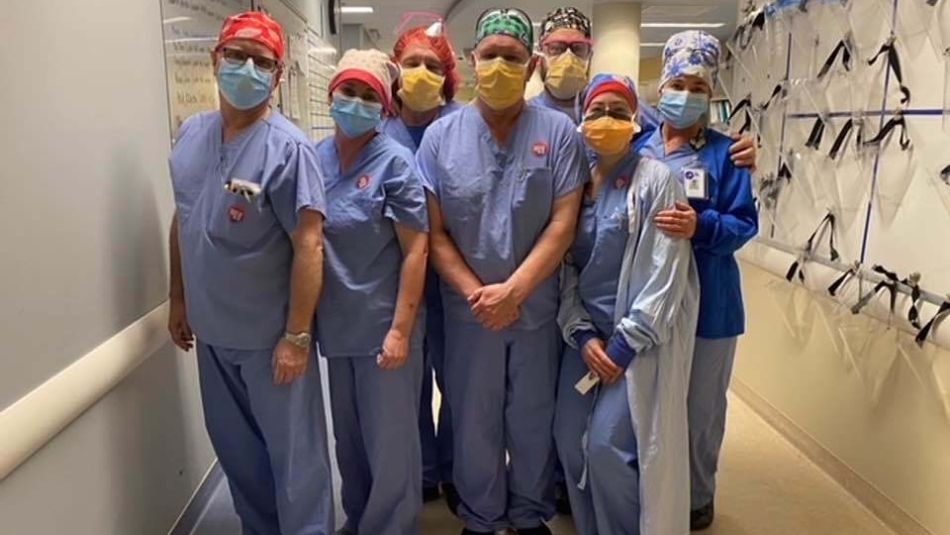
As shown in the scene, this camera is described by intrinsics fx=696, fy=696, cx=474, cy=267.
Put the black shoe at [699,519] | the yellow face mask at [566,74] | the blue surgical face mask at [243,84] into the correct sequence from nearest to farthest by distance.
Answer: the blue surgical face mask at [243,84] → the yellow face mask at [566,74] → the black shoe at [699,519]

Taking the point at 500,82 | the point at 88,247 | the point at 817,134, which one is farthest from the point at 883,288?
the point at 88,247

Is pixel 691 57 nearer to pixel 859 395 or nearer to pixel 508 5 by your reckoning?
pixel 859 395

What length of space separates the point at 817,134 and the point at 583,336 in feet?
4.51

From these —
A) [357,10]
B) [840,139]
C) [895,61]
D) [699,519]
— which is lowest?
[699,519]

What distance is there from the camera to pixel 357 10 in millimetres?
6895

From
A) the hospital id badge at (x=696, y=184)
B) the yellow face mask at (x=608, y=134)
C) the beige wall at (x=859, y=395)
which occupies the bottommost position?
the beige wall at (x=859, y=395)

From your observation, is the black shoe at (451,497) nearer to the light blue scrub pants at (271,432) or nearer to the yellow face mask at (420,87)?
the light blue scrub pants at (271,432)

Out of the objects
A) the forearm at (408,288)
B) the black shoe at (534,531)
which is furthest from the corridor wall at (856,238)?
the forearm at (408,288)

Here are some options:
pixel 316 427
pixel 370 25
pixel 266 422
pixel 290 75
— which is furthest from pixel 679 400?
pixel 370 25

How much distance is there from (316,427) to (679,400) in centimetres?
94

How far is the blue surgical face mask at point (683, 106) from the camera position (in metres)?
1.87

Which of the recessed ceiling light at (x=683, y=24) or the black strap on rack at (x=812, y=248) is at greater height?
the recessed ceiling light at (x=683, y=24)

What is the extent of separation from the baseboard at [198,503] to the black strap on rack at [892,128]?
242 centimetres

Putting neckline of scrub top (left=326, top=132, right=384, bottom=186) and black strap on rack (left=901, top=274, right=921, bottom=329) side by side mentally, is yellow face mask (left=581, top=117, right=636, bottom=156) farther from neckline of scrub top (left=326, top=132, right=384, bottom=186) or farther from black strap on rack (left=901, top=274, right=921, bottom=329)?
black strap on rack (left=901, top=274, right=921, bottom=329)
